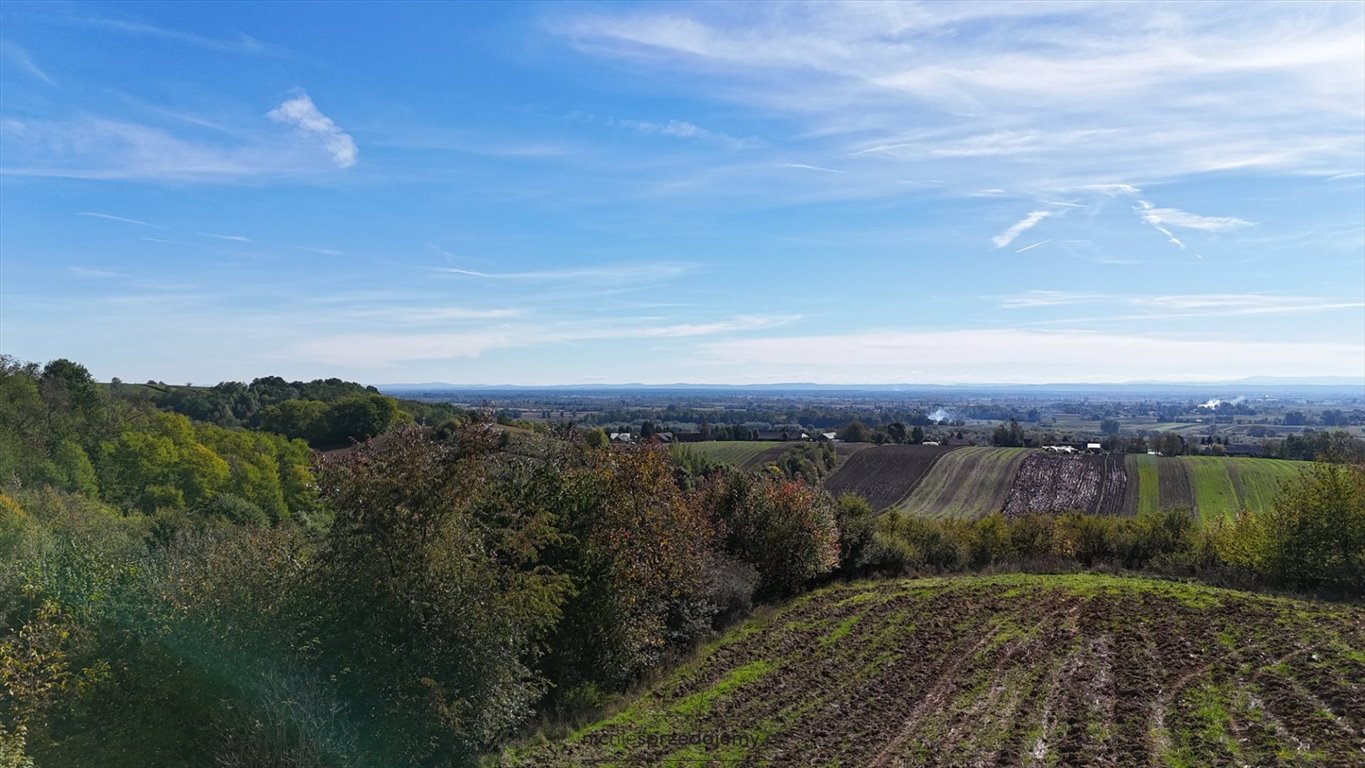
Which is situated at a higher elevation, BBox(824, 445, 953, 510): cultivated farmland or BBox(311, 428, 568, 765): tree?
BBox(311, 428, 568, 765): tree

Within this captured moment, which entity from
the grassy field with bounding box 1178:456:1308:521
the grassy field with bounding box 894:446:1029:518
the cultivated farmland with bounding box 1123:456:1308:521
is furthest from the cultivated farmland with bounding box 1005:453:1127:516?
the grassy field with bounding box 1178:456:1308:521

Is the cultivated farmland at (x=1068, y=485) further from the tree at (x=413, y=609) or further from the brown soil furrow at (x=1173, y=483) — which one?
the tree at (x=413, y=609)

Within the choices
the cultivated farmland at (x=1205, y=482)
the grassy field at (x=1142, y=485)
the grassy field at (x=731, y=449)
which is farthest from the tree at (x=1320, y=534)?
the grassy field at (x=731, y=449)

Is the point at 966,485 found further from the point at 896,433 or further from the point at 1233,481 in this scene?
the point at 896,433

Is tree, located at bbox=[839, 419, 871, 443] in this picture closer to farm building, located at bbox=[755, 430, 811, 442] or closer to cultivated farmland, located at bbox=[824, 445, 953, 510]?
farm building, located at bbox=[755, 430, 811, 442]

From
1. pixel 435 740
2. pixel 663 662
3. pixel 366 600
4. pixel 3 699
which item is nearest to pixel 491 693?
pixel 435 740
